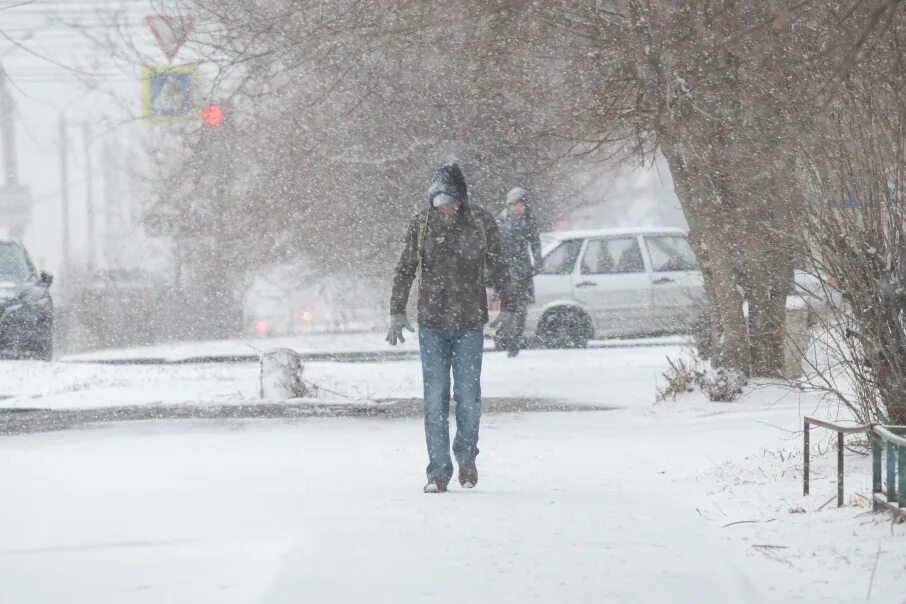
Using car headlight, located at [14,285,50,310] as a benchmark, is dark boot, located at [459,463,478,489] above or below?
below

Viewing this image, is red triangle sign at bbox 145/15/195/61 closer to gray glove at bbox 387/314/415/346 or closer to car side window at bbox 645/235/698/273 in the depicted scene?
gray glove at bbox 387/314/415/346

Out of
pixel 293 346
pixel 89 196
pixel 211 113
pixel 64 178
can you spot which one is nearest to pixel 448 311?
pixel 211 113

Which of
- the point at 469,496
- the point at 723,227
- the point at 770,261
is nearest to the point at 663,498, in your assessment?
the point at 469,496

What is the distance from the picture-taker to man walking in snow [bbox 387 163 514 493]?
7.73 metres

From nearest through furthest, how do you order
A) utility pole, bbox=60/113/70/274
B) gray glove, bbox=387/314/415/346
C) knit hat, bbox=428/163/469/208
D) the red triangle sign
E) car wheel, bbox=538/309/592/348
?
knit hat, bbox=428/163/469/208 → gray glove, bbox=387/314/415/346 → the red triangle sign → car wheel, bbox=538/309/592/348 → utility pole, bbox=60/113/70/274

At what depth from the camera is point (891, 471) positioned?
5.89 m

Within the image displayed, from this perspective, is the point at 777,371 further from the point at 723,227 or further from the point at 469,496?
the point at 469,496

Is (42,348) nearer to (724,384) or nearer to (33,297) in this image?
(33,297)

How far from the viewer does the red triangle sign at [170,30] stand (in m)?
12.0

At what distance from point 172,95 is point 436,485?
8850 millimetres

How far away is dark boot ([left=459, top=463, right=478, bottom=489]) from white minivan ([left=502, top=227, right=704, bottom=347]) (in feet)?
32.6

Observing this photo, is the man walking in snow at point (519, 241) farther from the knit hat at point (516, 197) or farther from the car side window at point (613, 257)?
the car side window at point (613, 257)

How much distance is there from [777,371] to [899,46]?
5.30 m

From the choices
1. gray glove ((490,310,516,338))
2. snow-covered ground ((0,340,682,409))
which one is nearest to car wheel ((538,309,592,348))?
snow-covered ground ((0,340,682,409))
